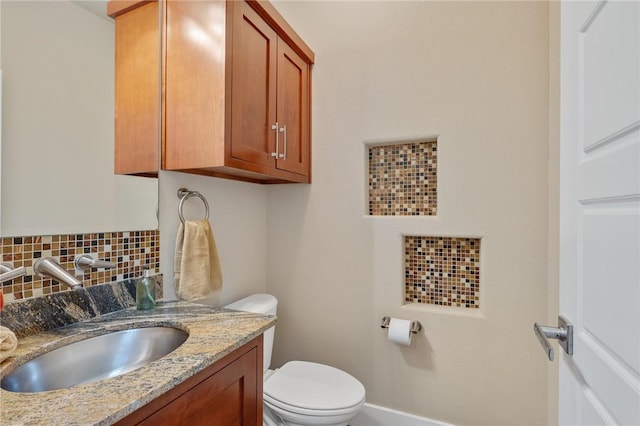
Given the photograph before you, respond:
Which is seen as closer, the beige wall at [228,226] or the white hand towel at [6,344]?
the white hand towel at [6,344]

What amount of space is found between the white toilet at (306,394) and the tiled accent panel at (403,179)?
887 mm

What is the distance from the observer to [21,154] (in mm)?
943

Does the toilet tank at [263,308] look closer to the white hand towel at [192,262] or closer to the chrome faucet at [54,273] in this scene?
the white hand towel at [192,262]

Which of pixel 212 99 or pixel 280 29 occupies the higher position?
pixel 280 29

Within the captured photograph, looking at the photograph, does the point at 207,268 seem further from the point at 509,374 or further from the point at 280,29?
the point at 509,374

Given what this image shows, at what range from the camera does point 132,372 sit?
748mm

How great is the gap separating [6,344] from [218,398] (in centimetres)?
54

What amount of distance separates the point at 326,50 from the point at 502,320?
1.77 meters

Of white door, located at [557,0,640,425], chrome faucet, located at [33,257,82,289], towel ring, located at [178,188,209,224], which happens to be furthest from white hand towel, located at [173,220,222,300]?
white door, located at [557,0,640,425]

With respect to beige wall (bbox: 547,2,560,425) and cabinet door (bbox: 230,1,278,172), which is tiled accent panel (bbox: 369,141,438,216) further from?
cabinet door (bbox: 230,1,278,172)

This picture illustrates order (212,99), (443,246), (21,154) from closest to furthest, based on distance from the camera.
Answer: (21,154), (212,99), (443,246)

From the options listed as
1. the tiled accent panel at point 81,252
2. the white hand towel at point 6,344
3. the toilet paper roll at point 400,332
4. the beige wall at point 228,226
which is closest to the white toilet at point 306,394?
the beige wall at point 228,226

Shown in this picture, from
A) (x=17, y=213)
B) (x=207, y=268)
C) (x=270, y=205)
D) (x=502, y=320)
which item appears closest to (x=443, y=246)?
(x=502, y=320)

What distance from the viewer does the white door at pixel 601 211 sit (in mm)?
528
